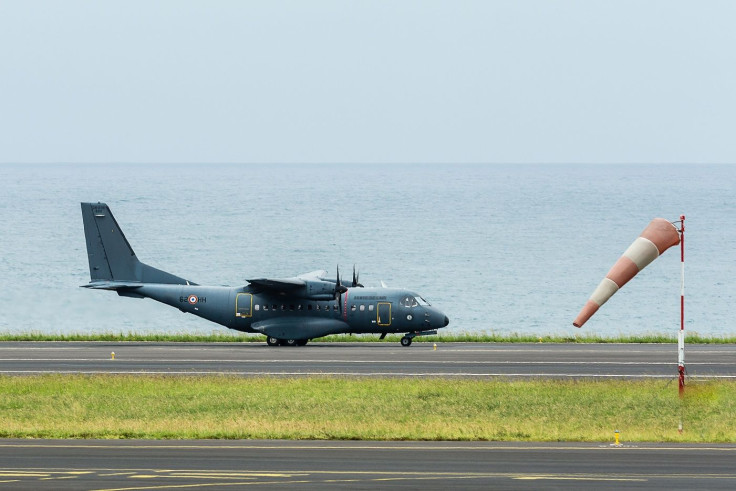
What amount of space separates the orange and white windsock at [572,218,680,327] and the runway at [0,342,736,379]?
47.2ft

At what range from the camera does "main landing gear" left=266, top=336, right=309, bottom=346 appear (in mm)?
53531

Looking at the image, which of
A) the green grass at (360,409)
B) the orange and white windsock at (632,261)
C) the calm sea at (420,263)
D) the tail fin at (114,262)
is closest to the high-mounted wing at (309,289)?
the tail fin at (114,262)

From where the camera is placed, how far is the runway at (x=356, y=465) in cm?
1917

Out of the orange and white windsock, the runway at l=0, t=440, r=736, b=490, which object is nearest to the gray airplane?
the orange and white windsock

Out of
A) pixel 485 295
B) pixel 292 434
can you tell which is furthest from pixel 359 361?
pixel 485 295

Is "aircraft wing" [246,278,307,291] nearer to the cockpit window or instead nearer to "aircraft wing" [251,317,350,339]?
"aircraft wing" [251,317,350,339]

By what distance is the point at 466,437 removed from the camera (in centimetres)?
2544

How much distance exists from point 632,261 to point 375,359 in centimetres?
2244

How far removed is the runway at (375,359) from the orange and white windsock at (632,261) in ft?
47.2

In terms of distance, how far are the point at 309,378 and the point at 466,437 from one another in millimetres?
14287

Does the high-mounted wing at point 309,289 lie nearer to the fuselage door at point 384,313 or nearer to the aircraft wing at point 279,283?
the aircraft wing at point 279,283

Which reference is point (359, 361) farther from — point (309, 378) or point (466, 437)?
Result: point (466, 437)

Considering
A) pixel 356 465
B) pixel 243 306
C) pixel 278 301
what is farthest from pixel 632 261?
pixel 243 306

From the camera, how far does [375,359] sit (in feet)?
151
